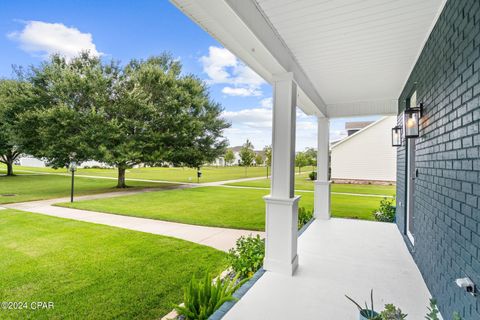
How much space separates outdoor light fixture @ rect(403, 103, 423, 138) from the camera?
9.93 feet

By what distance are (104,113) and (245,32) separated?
11314 mm

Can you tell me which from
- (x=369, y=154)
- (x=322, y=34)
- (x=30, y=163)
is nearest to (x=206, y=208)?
(x=322, y=34)

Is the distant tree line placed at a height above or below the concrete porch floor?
above

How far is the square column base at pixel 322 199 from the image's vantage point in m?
5.66

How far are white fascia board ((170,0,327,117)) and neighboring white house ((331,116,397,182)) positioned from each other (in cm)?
Answer: 1227

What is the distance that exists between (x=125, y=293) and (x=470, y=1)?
3.79 m

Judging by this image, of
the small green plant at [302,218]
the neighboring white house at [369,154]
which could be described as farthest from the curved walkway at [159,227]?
the neighboring white house at [369,154]

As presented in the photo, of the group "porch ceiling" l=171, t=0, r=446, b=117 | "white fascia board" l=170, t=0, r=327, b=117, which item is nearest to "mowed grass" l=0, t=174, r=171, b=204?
"white fascia board" l=170, t=0, r=327, b=117

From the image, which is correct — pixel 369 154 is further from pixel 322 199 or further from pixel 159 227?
pixel 159 227

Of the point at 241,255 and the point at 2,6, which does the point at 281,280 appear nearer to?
the point at 241,255

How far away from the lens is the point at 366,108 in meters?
5.36

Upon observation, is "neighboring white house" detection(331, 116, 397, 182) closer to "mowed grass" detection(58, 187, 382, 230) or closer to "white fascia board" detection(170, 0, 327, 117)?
"mowed grass" detection(58, 187, 382, 230)

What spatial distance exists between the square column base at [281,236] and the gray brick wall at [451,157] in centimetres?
131

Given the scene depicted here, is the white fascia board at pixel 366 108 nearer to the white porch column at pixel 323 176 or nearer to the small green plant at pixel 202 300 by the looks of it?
the white porch column at pixel 323 176
